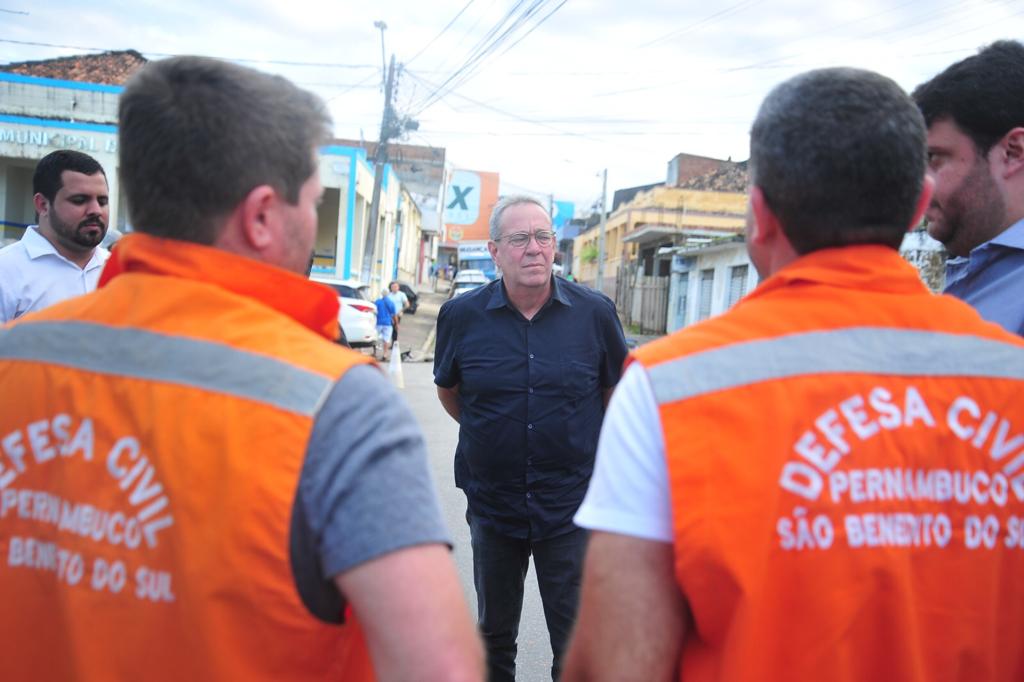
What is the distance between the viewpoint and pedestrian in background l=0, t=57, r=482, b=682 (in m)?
1.20

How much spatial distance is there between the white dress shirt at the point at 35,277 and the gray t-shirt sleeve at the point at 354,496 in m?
3.05

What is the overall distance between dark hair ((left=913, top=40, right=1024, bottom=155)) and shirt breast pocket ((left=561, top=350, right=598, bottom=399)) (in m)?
1.73

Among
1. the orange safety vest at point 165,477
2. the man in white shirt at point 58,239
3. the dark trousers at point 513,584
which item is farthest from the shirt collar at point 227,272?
the man in white shirt at point 58,239

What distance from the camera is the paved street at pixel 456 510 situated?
436cm

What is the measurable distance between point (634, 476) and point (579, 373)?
85.1 inches

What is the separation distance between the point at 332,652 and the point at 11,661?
0.53 m

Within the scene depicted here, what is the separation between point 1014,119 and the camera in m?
2.15

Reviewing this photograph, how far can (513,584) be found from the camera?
11.4 ft

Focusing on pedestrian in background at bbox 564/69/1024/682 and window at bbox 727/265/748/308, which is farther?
window at bbox 727/265/748/308

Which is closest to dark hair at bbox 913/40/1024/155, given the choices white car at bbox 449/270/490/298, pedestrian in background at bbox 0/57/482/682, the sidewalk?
pedestrian in background at bbox 0/57/482/682

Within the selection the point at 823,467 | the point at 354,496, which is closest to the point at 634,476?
the point at 823,467

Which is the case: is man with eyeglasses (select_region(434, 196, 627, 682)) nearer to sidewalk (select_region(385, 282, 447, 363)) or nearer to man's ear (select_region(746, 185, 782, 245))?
man's ear (select_region(746, 185, 782, 245))

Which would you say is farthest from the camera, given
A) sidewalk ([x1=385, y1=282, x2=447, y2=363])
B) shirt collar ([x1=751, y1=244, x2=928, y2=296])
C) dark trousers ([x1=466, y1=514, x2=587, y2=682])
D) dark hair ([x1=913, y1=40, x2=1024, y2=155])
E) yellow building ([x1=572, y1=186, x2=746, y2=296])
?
yellow building ([x1=572, y1=186, x2=746, y2=296])

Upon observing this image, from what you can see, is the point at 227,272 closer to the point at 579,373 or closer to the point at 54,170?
the point at 579,373
